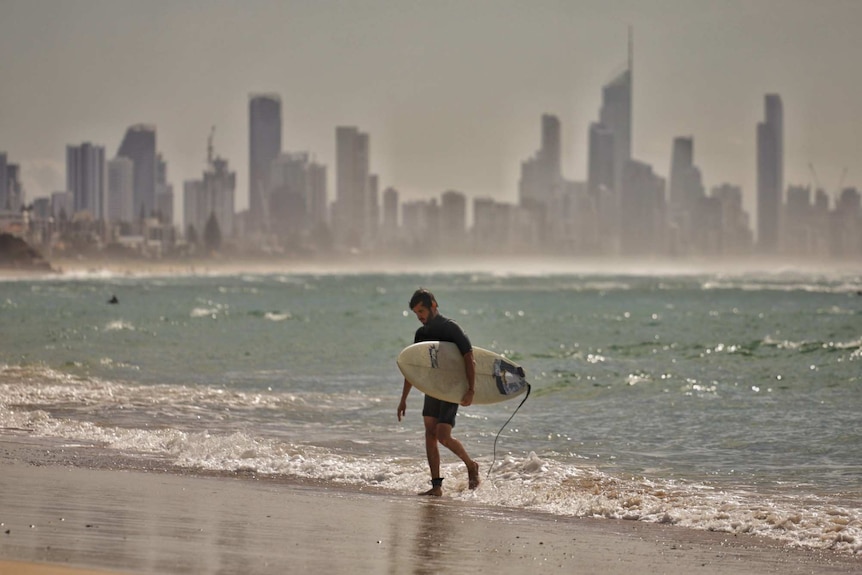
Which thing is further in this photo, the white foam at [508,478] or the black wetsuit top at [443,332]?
the black wetsuit top at [443,332]

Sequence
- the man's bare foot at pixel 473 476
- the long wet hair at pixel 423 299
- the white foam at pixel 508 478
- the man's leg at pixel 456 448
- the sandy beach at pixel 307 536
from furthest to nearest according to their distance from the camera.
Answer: the man's bare foot at pixel 473 476, the man's leg at pixel 456 448, the long wet hair at pixel 423 299, the white foam at pixel 508 478, the sandy beach at pixel 307 536

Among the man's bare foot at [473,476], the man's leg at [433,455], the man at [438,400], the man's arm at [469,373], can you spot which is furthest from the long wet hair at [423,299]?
the man's bare foot at [473,476]

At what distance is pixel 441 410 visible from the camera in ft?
34.8

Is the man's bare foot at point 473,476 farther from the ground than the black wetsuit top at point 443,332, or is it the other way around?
the black wetsuit top at point 443,332

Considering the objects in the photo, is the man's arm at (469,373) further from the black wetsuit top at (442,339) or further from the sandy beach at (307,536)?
the sandy beach at (307,536)

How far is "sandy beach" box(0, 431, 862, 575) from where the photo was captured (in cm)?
714

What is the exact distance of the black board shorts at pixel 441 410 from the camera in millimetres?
10594

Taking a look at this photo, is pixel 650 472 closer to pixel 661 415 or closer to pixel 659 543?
pixel 659 543

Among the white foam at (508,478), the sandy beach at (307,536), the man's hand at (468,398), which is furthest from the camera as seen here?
the man's hand at (468,398)

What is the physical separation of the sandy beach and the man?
15.8 inches

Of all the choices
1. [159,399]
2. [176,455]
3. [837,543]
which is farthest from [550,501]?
[159,399]

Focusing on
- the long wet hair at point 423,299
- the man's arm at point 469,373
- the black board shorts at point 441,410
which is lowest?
the black board shorts at point 441,410

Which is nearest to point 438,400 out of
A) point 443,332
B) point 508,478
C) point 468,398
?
point 468,398

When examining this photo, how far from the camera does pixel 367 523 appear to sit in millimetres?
8742
